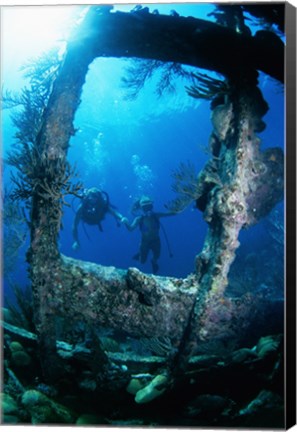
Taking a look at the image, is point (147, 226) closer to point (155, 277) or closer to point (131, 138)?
point (155, 277)

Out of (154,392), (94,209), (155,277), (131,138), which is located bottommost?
(154,392)

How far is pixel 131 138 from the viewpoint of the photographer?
30.6 meters

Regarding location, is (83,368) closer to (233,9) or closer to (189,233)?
(233,9)


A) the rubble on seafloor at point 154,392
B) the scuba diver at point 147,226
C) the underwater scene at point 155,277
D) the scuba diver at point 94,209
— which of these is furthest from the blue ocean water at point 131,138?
the rubble on seafloor at point 154,392

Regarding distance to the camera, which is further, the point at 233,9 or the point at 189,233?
the point at 189,233

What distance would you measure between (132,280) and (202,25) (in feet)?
11.0

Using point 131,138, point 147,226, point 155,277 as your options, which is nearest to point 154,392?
point 155,277

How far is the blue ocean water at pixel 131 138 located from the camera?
4.62 m

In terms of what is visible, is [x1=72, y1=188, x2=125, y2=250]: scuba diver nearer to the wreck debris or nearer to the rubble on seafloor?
the wreck debris

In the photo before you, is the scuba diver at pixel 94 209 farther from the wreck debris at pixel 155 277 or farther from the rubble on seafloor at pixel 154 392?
the rubble on seafloor at pixel 154 392

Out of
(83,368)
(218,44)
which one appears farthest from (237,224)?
(83,368)

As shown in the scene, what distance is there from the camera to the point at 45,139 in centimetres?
452

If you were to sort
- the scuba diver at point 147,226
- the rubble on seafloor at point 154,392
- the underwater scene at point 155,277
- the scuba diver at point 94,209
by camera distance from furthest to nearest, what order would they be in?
the scuba diver at point 147,226
the scuba diver at point 94,209
the underwater scene at point 155,277
the rubble on seafloor at point 154,392

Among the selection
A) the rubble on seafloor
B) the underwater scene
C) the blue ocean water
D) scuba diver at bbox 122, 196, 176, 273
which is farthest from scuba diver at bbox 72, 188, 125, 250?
the rubble on seafloor
